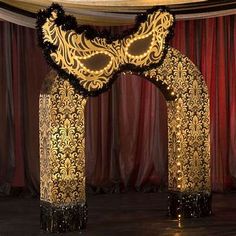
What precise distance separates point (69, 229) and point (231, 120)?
10.3 feet

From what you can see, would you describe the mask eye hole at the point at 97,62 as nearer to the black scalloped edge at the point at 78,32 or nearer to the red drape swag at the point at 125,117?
the black scalloped edge at the point at 78,32

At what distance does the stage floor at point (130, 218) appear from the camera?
4521 mm

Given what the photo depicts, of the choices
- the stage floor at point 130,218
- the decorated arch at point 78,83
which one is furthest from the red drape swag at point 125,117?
the decorated arch at point 78,83

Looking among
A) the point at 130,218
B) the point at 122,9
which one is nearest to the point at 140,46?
the point at 130,218

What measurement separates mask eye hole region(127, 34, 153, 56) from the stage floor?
148 cm

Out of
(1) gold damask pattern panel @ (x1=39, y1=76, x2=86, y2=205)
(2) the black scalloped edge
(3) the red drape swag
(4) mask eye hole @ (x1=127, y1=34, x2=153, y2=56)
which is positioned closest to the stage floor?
(1) gold damask pattern panel @ (x1=39, y1=76, x2=86, y2=205)

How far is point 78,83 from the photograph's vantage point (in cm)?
434

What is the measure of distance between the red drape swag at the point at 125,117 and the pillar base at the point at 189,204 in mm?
1782

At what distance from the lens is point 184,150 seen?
16.4ft

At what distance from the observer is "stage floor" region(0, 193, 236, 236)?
4.52 metres

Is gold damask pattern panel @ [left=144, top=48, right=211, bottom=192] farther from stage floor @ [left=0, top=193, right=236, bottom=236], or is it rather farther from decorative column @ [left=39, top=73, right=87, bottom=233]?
decorative column @ [left=39, top=73, right=87, bottom=233]

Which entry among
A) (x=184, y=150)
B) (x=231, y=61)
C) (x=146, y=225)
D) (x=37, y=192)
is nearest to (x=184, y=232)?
(x=146, y=225)

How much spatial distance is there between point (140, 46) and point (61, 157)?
1.15 m

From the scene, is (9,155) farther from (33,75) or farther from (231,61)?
(231,61)
